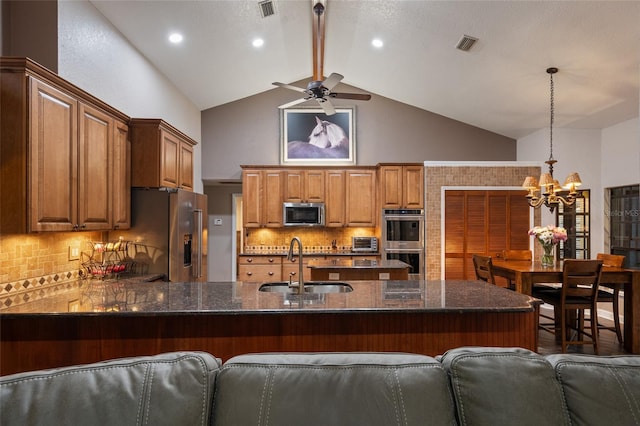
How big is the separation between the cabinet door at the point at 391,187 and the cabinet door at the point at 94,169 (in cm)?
401

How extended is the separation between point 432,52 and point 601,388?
445cm

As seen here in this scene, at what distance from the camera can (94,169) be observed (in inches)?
111

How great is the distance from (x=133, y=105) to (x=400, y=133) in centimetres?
427

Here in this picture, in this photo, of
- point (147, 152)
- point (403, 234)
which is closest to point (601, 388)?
point (147, 152)

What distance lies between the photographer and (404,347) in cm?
194

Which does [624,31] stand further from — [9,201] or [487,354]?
[9,201]

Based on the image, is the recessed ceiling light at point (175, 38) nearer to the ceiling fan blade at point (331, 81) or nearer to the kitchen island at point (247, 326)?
the ceiling fan blade at point (331, 81)

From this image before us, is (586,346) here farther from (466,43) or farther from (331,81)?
(331,81)

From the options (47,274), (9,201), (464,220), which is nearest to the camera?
(9,201)

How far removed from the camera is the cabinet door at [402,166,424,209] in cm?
599

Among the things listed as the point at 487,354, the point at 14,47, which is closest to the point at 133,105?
the point at 14,47

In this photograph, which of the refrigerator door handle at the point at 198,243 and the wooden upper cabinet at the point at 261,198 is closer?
the refrigerator door handle at the point at 198,243

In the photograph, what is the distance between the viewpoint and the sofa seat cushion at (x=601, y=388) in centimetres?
96

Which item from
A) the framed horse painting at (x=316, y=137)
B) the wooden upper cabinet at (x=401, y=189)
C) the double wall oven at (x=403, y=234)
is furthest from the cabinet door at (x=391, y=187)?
the framed horse painting at (x=316, y=137)
